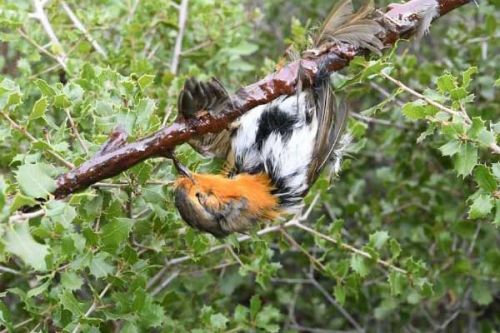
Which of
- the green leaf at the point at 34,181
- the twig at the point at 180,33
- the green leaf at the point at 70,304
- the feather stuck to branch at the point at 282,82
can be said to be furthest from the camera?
the twig at the point at 180,33

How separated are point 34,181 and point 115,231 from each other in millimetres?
363

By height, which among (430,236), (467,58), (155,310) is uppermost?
(467,58)

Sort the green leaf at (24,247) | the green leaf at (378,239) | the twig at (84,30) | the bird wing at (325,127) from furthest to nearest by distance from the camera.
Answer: the twig at (84,30)
the green leaf at (378,239)
the bird wing at (325,127)
the green leaf at (24,247)

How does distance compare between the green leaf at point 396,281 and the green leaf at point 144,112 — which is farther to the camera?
the green leaf at point 396,281

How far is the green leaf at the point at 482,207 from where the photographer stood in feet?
6.24

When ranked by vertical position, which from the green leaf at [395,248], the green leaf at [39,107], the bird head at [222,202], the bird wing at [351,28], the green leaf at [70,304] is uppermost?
the bird wing at [351,28]

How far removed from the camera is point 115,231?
1868 mm

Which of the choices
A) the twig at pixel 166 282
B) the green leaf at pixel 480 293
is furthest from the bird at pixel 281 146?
the green leaf at pixel 480 293

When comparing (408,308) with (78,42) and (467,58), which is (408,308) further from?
(78,42)

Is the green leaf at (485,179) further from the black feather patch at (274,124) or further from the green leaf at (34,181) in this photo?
the green leaf at (34,181)

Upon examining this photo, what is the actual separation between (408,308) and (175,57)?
1468 mm

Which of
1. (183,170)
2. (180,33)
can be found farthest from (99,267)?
(180,33)

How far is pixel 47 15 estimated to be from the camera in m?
2.93

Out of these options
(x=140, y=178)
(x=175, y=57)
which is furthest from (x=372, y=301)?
(x=140, y=178)
